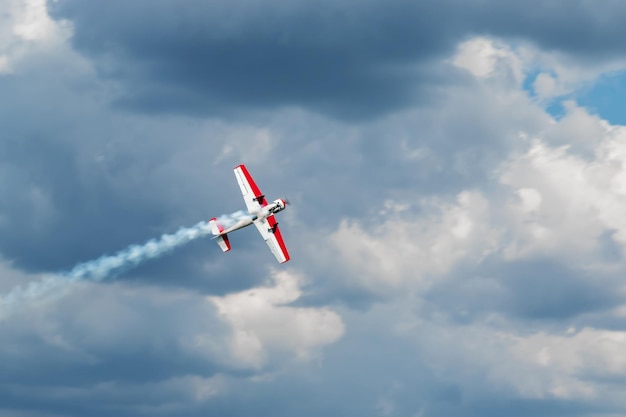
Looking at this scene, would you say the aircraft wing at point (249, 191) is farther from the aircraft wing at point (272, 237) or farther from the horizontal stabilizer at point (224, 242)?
the horizontal stabilizer at point (224, 242)

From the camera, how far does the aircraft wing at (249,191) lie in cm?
16588

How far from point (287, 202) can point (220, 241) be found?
1438 centimetres

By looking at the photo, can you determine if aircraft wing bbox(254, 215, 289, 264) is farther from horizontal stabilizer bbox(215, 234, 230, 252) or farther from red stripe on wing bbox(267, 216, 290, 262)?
horizontal stabilizer bbox(215, 234, 230, 252)

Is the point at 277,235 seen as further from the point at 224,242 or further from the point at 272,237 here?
the point at 224,242

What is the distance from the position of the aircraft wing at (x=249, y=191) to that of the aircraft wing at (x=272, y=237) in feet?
8.98

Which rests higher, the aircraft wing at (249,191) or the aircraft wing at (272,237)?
the aircraft wing at (249,191)

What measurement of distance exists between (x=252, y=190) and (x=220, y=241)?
12.9 meters

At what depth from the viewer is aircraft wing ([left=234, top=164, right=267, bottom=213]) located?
16588cm

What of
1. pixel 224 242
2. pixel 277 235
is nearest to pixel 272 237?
pixel 277 235

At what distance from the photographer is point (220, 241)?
164000 millimetres

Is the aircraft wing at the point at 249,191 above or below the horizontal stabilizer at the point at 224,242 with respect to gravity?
above

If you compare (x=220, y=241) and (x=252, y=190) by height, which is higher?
(x=252, y=190)

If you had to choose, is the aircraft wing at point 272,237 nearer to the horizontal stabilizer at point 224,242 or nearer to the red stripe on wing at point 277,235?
the red stripe on wing at point 277,235

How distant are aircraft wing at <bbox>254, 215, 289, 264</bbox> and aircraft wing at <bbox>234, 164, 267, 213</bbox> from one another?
2.74m
